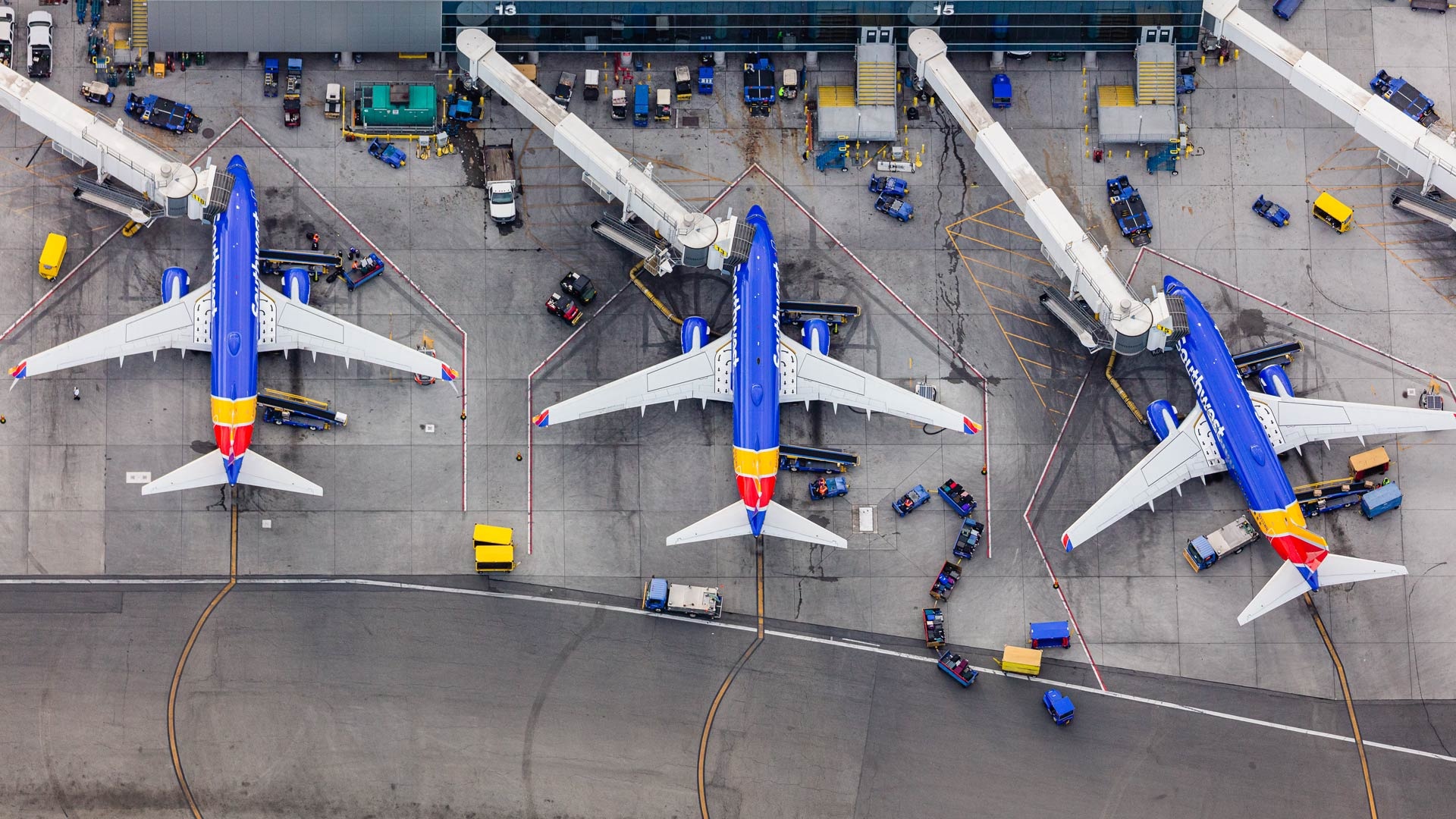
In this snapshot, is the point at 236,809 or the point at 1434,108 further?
the point at 1434,108

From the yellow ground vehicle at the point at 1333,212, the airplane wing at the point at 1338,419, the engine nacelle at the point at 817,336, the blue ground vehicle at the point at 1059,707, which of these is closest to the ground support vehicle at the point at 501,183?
the engine nacelle at the point at 817,336

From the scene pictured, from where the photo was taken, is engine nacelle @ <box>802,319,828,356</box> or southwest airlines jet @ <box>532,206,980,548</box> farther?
engine nacelle @ <box>802,319,828,356</box>

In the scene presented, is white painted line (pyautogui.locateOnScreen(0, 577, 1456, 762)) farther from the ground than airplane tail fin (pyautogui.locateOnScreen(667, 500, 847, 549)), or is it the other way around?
airplane tail fin (pyautogui.locateOnScreen(667, 500, 847, 549))

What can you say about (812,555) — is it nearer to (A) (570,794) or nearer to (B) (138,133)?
(A) (570,794)

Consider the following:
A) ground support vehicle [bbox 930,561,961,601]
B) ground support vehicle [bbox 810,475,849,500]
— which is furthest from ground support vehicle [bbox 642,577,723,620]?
ground support vehicle [bbox 930,561,961,601]

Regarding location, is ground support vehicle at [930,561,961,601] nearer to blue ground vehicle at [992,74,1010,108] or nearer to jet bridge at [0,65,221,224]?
blue ground vehicle at [992,74,1010,108]

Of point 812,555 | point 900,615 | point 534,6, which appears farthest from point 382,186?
point 900,615
